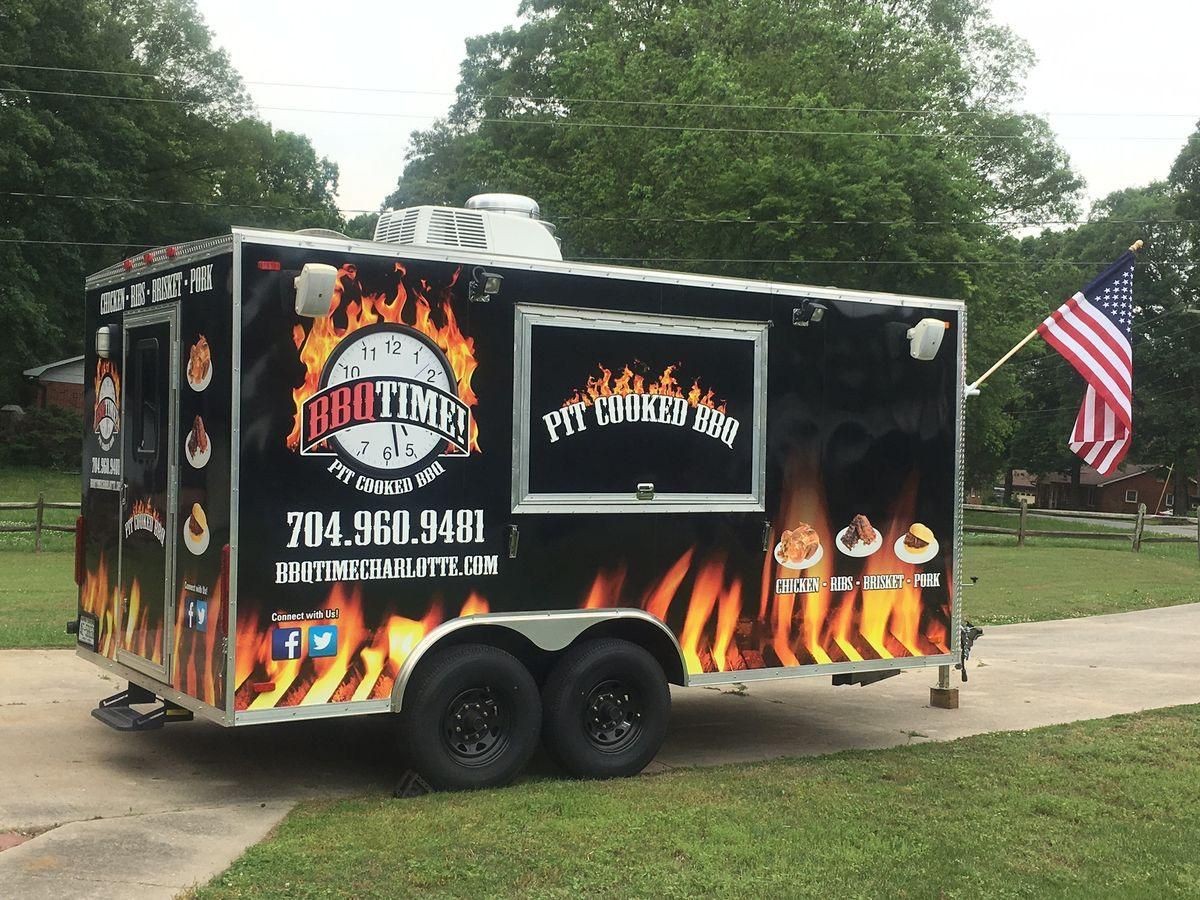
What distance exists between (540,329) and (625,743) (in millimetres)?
2447

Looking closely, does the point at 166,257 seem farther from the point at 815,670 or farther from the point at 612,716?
the point at 815,670

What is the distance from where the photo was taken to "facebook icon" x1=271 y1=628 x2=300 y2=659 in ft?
21.9

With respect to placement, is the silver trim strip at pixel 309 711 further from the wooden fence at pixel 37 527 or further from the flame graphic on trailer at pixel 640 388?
the wooden fence at pixel 37 527

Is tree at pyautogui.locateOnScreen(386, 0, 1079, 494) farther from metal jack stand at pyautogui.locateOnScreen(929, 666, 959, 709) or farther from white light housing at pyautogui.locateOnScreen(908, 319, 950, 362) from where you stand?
white light housing at pyautogui.locateOnScreen(908, 319, 950, 362)

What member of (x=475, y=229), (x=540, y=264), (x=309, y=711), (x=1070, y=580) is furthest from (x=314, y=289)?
(x=1070, y=580)

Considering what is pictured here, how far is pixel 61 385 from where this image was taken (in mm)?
48438

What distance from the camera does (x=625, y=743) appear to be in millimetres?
7797

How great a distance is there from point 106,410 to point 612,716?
11.8ft

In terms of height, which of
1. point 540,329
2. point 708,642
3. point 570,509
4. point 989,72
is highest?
point 989,72

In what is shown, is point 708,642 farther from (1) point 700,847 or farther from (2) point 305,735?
(2) point 305,735

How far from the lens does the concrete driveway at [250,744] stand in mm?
5941

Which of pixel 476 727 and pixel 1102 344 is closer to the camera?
pixel 476 727

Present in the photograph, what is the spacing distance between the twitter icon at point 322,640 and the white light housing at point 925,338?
4429 mm

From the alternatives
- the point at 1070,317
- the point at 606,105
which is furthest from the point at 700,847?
the point at 606,105
